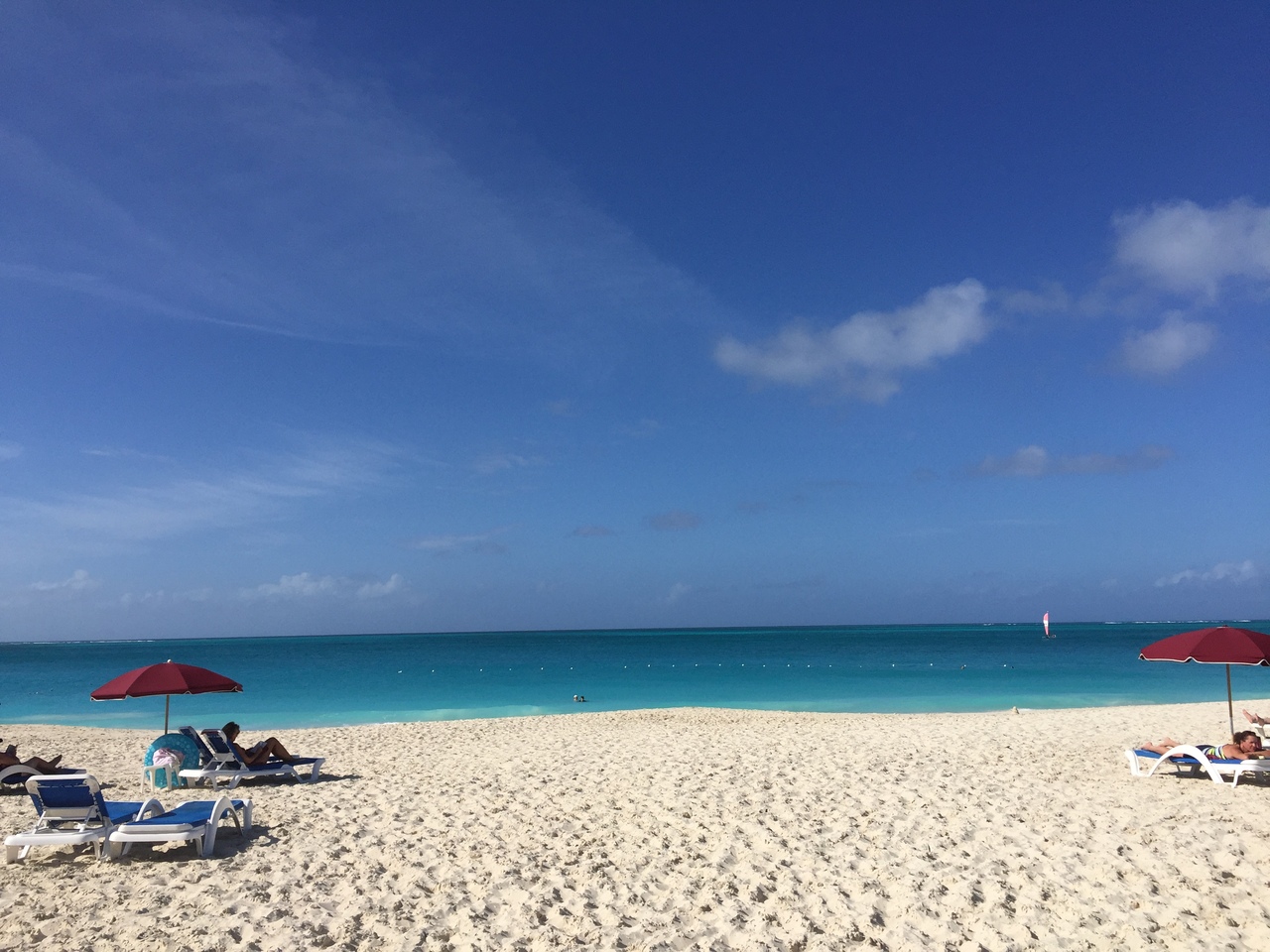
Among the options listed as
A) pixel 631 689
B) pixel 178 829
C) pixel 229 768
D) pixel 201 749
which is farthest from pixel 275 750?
pixel 631 689

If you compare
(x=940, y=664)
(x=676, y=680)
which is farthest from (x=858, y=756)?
(x=940, y=664)

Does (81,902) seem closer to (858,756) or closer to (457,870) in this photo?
(457,870)

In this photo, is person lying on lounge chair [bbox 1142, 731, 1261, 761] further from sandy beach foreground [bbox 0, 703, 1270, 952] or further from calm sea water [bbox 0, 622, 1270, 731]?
calm sea water [bbox 0, 622, 1270, 731]

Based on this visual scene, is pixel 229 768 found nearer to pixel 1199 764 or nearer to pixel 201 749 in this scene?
pixel 201 749

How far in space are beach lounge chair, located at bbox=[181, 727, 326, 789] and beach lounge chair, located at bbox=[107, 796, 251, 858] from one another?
3128mm

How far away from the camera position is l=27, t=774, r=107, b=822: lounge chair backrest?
6.78 m

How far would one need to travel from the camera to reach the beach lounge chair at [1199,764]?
9.51 metres

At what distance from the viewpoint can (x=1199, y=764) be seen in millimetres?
9820

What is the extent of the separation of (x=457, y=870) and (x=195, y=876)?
6.53 feet

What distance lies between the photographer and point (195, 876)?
20.9 feet

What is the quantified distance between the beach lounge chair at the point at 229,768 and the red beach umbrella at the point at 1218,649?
10492 mm

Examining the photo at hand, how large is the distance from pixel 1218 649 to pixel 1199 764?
1396 mm

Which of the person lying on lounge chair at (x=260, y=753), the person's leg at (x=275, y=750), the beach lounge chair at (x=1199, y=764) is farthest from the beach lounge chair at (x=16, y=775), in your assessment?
the beach lounge chair at (x=1199, y=764)

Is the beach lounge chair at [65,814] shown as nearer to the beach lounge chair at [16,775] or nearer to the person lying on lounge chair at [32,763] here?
the beach lounge chair at [16,775]
